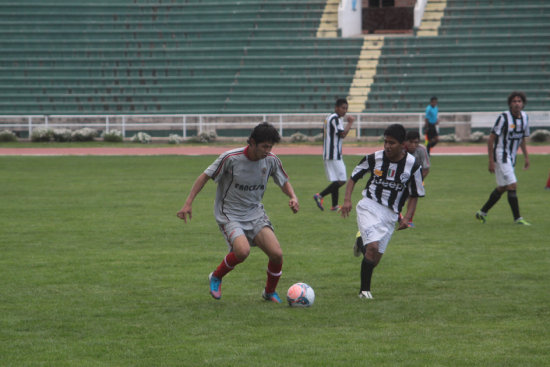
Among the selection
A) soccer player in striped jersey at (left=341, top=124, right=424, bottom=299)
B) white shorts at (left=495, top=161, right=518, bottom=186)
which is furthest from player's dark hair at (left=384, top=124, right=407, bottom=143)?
white shorts at (left=495, top=161, right=518, bottom=186)

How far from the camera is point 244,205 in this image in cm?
760

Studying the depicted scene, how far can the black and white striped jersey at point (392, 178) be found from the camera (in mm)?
7836

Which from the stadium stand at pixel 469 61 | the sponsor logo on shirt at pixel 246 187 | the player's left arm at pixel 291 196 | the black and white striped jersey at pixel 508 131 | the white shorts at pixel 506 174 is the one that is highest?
the stadium stand at pixel 469 61

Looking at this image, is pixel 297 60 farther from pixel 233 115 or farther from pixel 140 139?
pixel 140 139

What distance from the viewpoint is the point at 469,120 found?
35.3 meters

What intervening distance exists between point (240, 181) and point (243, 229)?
1.46 ft

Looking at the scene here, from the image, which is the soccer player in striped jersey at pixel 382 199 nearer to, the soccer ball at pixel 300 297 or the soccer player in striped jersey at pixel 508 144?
the soccer ball at pixel 300 297

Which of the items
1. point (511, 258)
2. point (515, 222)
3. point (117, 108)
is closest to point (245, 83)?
point (117, 108)

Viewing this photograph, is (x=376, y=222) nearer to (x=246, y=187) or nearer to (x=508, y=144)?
(x=246, y=187)

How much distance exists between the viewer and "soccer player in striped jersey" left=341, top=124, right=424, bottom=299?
7719 millimetres

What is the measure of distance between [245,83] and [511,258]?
31.5m

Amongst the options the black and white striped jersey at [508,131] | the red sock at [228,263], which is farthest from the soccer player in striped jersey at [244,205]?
the black and white striped jersey at [508,131]

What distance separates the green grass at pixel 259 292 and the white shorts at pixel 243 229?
0.61 m

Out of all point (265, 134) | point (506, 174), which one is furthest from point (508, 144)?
point (265, 134)
